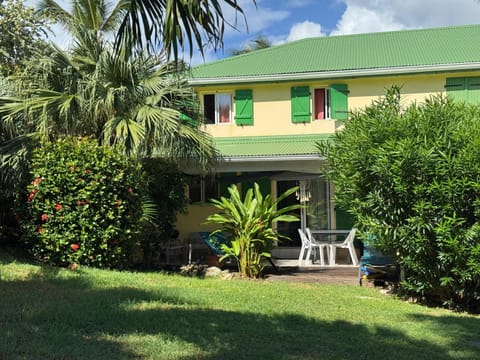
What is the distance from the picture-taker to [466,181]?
7.51m

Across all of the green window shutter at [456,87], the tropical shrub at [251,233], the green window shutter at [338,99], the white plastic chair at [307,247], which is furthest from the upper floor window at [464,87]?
the tropical shrub at [251,233]

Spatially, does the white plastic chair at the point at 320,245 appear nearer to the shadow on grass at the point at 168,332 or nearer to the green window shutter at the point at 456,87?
the shadow on grass at the point at 168,332

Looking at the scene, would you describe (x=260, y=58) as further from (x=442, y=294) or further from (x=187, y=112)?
(x=442, y=294)

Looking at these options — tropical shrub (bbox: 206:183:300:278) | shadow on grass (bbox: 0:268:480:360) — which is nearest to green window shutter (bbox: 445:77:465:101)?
tropical shrub (bbox: 206:183:300:278)

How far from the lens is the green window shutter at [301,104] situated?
1555 centimetres

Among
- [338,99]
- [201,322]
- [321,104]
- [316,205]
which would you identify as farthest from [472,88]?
[201,322]

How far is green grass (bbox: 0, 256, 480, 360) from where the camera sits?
468 centimetres

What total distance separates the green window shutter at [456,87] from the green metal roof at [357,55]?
56 cm

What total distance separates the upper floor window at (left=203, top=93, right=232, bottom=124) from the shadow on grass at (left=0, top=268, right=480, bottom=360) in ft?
32.2

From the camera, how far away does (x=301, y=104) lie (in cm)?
1558

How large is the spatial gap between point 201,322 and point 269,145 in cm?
944

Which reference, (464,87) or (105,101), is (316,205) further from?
(105,101)

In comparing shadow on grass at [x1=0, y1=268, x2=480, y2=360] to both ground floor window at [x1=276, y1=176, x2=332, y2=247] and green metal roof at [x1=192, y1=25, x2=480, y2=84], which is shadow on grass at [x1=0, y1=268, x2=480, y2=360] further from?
green metal roof at [x1=192, y1=25, x2=480, y2=84]

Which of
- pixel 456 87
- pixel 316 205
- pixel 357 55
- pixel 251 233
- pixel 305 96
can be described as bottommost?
pixel 251 233
